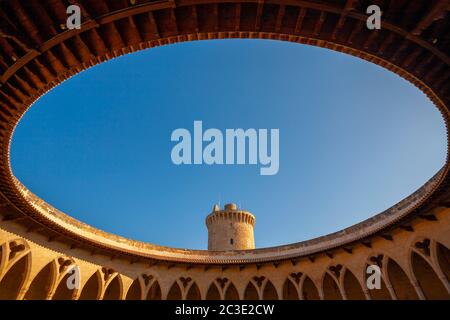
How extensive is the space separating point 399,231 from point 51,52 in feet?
73.1

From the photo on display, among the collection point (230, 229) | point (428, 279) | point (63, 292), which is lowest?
point (63, 292)

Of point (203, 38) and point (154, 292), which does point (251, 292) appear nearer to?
point (154, 292)

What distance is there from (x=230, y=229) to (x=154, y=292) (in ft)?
41.5

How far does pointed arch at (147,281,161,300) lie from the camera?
2884 centimetres

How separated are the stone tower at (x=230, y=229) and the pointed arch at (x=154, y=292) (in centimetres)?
986

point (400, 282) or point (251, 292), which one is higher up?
point (400, 282)

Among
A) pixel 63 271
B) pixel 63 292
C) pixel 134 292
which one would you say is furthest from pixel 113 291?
pixel 63 271

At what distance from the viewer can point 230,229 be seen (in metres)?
40.0

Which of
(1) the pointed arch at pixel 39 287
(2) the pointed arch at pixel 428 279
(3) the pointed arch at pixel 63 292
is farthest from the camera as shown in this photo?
(3) the pointed arch at pixel 63 292

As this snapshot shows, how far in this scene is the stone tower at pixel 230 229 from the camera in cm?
3928

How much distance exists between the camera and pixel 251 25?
34.4 feet

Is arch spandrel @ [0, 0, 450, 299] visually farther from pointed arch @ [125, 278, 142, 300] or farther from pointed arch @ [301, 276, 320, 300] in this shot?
pointed arch @ [301, 276, 320, 300]

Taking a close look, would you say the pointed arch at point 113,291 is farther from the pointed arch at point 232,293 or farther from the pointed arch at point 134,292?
the pointed arch at point 232,293

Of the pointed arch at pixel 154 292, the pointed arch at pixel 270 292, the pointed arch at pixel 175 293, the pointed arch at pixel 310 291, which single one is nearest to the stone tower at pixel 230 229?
the pointed arch at pixel 270 292
